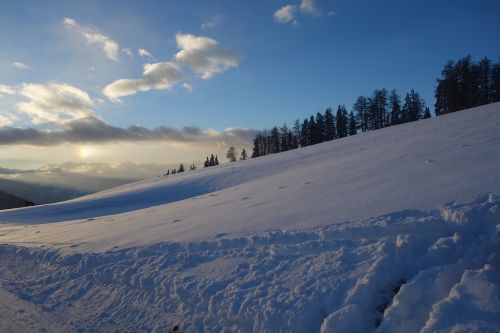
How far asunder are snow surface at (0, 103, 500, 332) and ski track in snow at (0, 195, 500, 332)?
0.9 inches

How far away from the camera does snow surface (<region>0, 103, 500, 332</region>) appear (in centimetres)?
475

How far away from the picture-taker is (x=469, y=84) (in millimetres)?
48375

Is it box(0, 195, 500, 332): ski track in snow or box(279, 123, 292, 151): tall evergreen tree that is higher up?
box(279, 123, 292, 151): tall evergreen tree

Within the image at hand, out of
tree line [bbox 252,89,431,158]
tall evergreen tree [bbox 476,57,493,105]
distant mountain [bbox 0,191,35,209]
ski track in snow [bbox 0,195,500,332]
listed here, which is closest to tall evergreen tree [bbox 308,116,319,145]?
tree line [bbox 252,89,431,158]

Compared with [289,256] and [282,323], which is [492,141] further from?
[282,323]

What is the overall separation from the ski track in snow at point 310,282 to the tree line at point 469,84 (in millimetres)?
50943

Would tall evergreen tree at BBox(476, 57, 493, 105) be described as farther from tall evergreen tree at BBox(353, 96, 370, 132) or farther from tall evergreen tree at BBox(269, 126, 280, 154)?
tall evergreen tree at BBox(269, 126, 280, 154)

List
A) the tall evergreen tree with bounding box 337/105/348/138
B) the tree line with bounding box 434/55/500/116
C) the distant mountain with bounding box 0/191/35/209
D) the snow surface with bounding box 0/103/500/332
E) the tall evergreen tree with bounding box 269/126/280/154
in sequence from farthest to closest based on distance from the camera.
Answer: the tall evergreen tree with bounding box 269/126/280/154, the tall evergreen tree with bounding box 337/105/348/138, the distant mountain with bounding box 0/191/35/209, the tree line with bounding box 434/55/500/116, the snow surface with bounding box 0/103/500/332

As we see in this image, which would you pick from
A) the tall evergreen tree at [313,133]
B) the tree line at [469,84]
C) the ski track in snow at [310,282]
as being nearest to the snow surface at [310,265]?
the ski track in snow at [310,282]

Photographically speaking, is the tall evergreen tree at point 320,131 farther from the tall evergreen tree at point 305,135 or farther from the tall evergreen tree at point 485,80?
the tall evergreen tree at point 485,80

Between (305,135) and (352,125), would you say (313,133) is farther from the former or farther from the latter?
(352,125)

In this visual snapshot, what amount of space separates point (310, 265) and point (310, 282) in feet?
1.72

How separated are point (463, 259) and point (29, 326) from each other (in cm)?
747

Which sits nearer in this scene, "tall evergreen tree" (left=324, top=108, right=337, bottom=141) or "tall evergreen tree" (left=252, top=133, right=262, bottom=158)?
"tall evergreen tree" (left=324, top=108, right=337, bottom=141)
